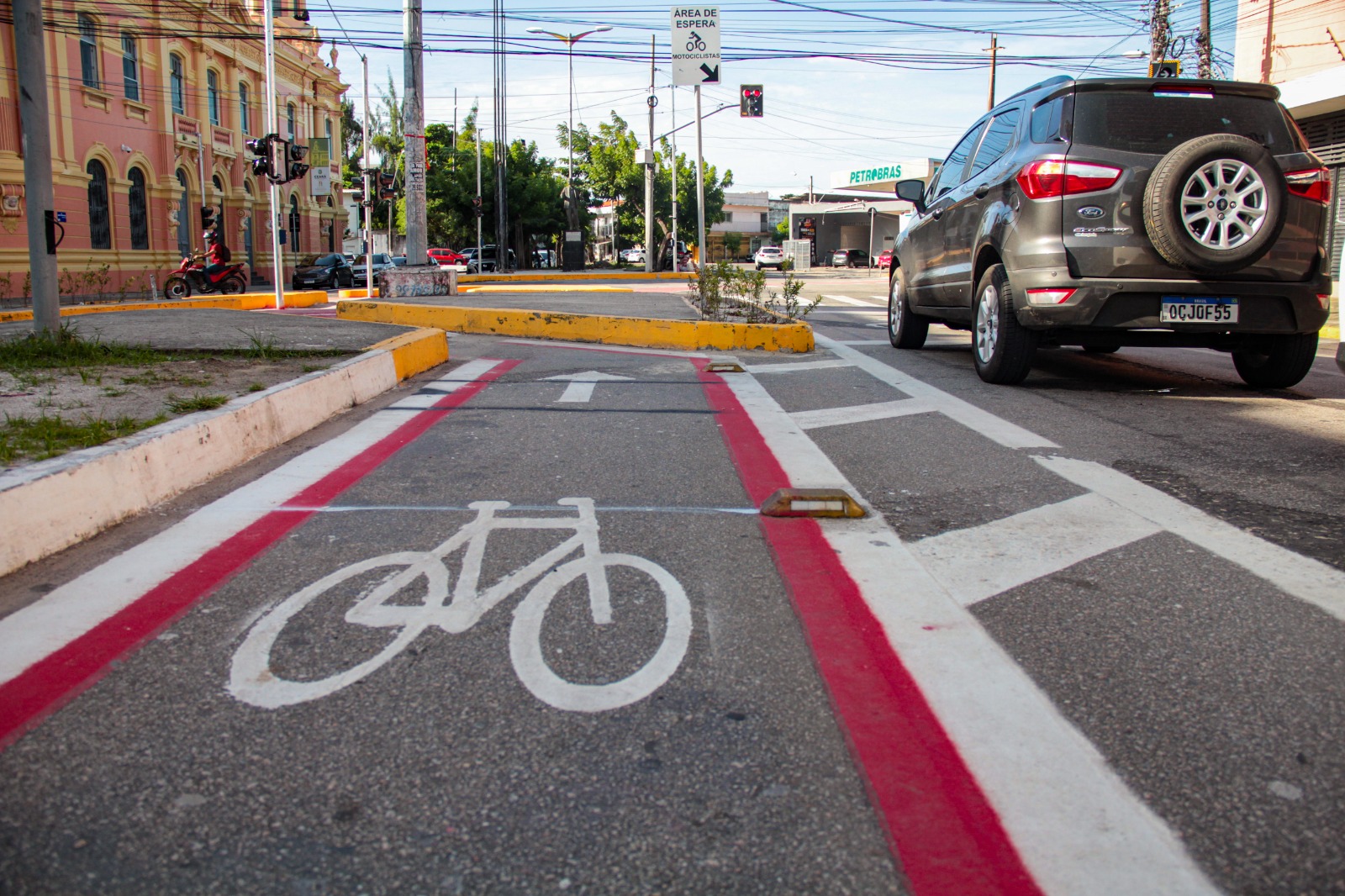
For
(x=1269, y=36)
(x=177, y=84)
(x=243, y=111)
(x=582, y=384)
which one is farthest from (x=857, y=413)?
(x=243, y=111)

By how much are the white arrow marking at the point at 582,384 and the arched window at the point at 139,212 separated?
86.0 ft

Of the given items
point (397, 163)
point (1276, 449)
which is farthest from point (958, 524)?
point (397, 163)

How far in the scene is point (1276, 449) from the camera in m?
5.36

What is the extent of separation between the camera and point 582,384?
26.2 ft

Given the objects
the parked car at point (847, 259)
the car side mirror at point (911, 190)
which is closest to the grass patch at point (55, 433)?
the car side mirror at point (911, 190)

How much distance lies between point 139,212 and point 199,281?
6661 millimetres

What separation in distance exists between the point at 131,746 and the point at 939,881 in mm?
1671

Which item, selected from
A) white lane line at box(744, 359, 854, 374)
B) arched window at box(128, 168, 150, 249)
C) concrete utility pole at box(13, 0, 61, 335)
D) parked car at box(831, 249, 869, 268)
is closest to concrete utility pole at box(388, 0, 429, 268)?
concrete utility pole at box(13, 0, 61, 335)

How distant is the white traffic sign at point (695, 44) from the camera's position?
1521 centimetres

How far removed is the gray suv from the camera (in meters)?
6.29

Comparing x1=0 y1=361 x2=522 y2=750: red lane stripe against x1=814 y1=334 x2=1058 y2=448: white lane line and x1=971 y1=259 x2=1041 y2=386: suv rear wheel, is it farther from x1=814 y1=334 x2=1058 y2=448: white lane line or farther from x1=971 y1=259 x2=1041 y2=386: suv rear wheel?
x1=971 y1=259 x2=1041 y2=386: suv rear wheel

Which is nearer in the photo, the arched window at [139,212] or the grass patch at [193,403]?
the grass patch at [193,403]

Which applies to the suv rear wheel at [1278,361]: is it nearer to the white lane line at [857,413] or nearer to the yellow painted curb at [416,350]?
the white lane line at [857,413]

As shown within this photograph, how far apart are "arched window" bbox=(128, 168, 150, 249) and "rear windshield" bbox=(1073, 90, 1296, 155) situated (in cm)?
2945
